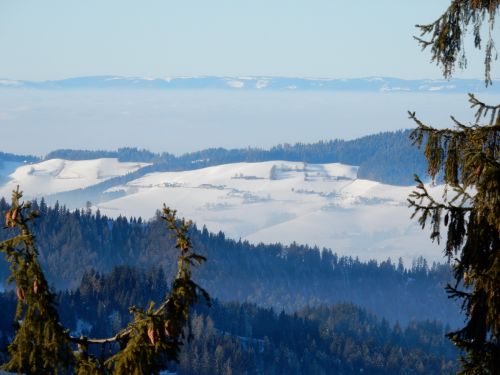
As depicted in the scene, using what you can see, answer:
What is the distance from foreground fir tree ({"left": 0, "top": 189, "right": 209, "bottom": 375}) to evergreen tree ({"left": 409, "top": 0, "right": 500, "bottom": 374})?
16.2 feet

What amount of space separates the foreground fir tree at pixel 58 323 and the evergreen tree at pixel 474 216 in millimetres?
4928

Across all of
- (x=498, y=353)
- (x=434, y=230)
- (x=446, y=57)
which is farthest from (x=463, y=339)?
(x=446, y=57)

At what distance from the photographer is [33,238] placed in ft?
55.8

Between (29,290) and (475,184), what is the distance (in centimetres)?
825

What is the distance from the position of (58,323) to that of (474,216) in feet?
26.1

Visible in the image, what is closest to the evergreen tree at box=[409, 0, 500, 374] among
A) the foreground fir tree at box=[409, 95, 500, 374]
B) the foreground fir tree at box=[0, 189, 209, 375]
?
the foreground fir tree at box=[409, 95, 500, 374]

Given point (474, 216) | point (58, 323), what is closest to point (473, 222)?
point (474, 216)

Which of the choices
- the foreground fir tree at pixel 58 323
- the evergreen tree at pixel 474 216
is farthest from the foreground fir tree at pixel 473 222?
the foreground fir tree at pixel 58 323

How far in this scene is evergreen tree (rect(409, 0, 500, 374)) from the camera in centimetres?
1916

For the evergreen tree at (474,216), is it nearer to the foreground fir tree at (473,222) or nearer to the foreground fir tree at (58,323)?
the foreground fir tree at (473,222)

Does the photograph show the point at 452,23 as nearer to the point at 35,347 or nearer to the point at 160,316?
the point at 160,316

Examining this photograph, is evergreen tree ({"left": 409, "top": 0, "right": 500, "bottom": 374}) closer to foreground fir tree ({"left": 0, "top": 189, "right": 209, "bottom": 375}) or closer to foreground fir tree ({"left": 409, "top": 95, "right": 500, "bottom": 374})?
foreground fir tree ({"left": 409, "top": 95, "right": 500, "bottom": 374})

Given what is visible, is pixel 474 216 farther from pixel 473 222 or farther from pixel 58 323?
pixel 58 323

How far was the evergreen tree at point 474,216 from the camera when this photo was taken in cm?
1916
